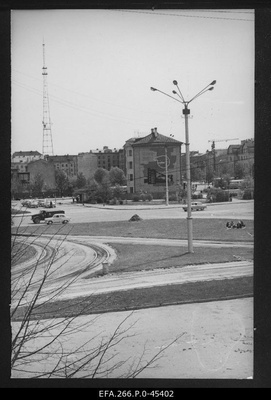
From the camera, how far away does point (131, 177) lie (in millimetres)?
3375

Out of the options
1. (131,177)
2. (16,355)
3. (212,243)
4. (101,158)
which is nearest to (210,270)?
(212,243)

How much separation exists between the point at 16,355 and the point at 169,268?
1.20 metres

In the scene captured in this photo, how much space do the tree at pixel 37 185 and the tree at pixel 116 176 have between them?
54cm

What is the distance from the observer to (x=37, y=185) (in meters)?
3.37

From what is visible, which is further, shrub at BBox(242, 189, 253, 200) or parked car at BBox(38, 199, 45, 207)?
parked car at BBox(38, 199, 45, 207)

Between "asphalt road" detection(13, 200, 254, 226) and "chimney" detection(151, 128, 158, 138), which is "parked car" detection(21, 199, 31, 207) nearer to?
"asphalt road" detection(13, 200, 254, 226)

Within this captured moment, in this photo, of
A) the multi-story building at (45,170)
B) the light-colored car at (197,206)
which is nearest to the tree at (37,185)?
the multi-story building at (45,170)

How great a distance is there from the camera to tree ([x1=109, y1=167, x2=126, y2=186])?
3316mm

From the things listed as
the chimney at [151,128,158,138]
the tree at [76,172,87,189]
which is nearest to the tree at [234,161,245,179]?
the chimney at [151,128,158,138]

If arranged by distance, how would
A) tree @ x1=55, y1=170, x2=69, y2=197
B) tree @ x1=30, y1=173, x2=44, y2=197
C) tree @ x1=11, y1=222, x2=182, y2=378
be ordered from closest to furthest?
tree @ x1=11, y1=222, x2=182, y2=378 < tree @ x1=30, y1=173, x2=44, y2=197 < tree @ x1=55, y1=170, x2=69, y2=197

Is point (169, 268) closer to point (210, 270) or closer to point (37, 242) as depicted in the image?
point (210, 270)

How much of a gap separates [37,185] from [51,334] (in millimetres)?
1061

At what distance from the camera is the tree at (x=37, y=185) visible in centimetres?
328

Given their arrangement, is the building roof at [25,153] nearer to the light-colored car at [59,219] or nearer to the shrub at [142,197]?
the light-colored car at [59,219]
